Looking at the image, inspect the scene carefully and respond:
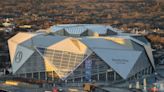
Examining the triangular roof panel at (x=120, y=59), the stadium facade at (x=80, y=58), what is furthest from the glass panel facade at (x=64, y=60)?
the triangular roof panel at (x=120, y=59)

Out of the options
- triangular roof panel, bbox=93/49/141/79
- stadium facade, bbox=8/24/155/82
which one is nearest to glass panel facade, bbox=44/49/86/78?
stadium facade, bbox=8/24/155/82

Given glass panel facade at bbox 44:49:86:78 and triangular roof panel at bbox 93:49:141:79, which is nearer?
glass panel facade at bbox 44:49:86:78

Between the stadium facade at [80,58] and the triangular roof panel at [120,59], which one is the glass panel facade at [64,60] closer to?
the stadium facade at [80,58]

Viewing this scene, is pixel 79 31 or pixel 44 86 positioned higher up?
pixel 79 31

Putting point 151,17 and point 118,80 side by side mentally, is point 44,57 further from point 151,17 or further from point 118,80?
point 151,17

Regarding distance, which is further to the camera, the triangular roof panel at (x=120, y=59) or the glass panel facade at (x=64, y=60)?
the triangular roof panel at (x=120, y=59)

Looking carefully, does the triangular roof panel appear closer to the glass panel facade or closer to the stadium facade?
the stadium facade

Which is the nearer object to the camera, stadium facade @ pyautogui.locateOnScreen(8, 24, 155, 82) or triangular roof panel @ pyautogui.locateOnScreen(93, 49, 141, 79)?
stadium facade @ pyautogui.locateOnScreen(8, 24, 155, 82)

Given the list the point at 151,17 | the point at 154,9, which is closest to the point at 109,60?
the point at 151,17

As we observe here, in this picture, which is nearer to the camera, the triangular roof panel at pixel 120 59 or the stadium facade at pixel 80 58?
the stadium facade at pixel 80 58
